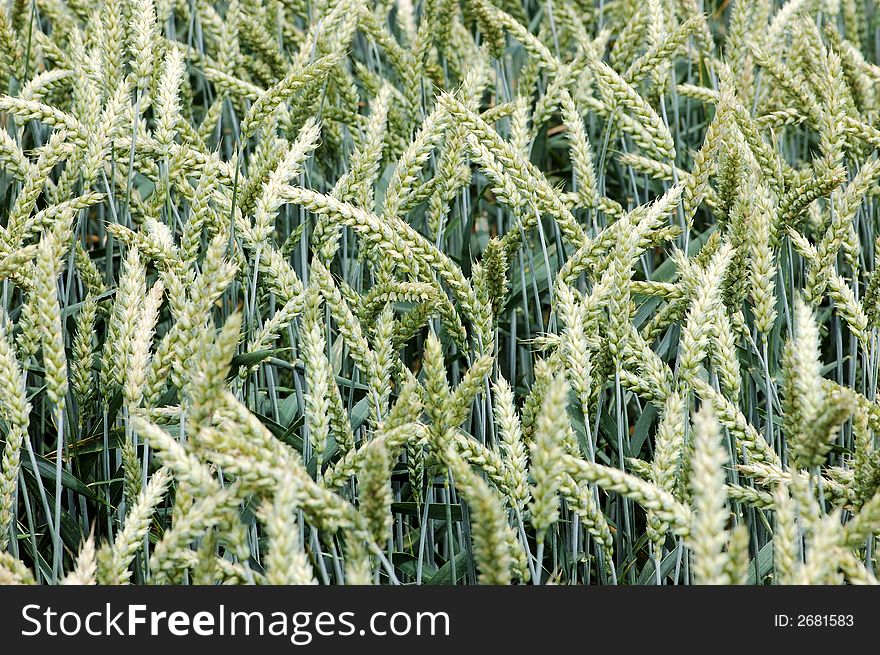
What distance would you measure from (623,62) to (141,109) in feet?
4.01

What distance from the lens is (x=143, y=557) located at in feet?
5.24

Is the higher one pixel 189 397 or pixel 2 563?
pixel 189 397

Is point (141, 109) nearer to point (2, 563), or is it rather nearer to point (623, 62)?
point (2, 563)

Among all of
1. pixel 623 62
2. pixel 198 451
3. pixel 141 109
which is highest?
pixel 623 62

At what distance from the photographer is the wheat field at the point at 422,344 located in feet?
4.05

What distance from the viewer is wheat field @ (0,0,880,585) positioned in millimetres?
1235

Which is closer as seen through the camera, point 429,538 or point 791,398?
point 791,398

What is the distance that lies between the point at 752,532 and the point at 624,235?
683 mm

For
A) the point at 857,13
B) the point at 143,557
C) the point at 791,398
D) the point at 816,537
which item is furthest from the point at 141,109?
the point at 857,13

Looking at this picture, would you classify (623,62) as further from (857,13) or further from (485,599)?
(485,599)

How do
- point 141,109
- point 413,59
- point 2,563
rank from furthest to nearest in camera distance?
point 413,59, point 141,109, point 2,563

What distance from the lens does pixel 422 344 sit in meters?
2.37

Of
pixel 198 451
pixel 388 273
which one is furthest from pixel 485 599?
pixel 388 273

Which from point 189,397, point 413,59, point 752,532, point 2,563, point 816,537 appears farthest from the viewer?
point 413,59
